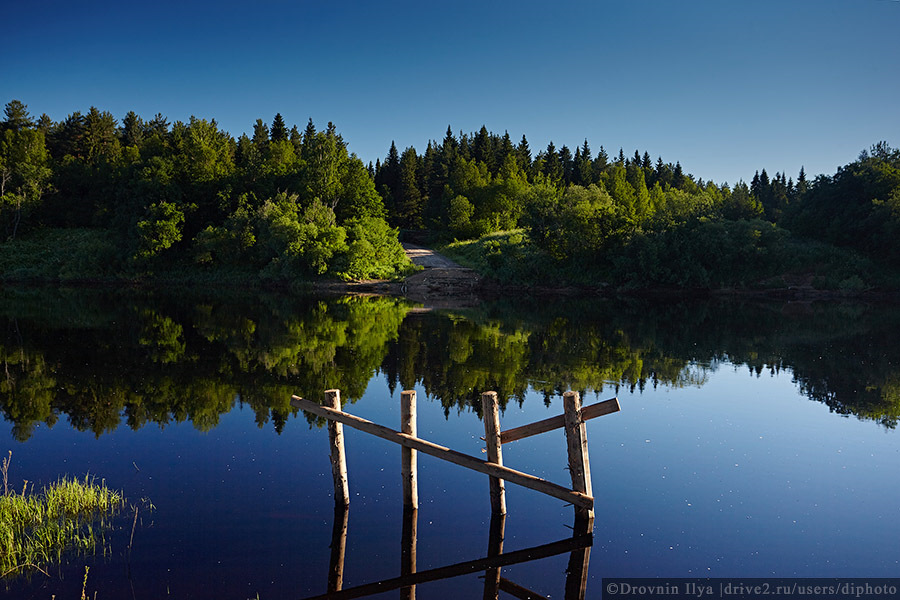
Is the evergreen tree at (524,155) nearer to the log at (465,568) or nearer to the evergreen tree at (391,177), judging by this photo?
the evergreen tree at (391,177)

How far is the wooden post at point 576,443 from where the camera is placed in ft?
29.4

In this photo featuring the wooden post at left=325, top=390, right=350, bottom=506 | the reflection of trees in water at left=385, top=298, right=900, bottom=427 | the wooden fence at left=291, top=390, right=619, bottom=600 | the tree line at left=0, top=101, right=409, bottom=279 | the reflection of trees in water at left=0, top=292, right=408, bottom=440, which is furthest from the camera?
the tree line at left=0, top=101, right=409, bottom=279

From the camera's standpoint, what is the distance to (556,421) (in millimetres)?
9312

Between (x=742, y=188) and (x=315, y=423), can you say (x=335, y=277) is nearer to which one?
(x=315, y=423)

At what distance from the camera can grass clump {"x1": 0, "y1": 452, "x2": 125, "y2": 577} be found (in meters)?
8.21

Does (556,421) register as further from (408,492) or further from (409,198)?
(409,198)

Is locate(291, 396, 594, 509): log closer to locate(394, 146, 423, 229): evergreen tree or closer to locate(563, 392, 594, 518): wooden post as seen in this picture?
locate(563, 392, 594, 518): wooden post

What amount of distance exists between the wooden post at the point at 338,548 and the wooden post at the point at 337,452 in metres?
0.19

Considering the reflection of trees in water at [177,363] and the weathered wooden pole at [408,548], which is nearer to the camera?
the weathered wooden pole at [408,548]

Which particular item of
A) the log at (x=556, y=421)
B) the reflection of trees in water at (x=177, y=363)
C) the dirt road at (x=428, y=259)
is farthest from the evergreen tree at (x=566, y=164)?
the log at (x=556, y=421)

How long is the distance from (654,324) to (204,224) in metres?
48.2

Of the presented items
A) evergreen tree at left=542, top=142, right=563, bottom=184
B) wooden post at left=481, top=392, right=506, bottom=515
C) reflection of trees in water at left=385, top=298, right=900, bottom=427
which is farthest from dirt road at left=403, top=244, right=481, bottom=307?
wooden post at left=481, top=392, right=506, bottom=515

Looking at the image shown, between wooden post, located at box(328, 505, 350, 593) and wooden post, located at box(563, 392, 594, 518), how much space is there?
3.60m

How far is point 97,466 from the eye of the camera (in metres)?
12.1
